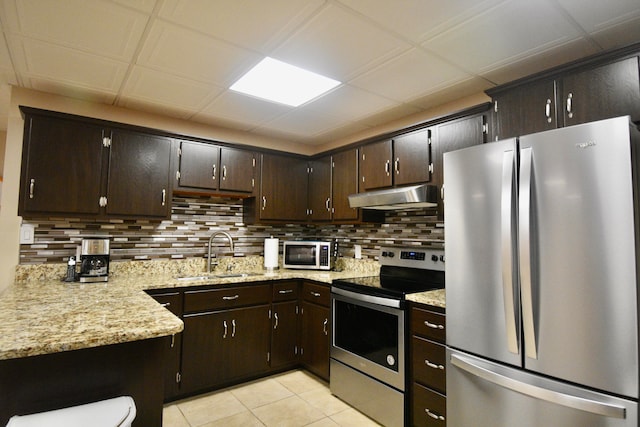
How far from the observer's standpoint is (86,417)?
1.15 metres

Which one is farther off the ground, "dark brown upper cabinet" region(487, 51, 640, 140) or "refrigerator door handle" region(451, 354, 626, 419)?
"dark brown upper cabinet" region(487, 51, 640, 140)

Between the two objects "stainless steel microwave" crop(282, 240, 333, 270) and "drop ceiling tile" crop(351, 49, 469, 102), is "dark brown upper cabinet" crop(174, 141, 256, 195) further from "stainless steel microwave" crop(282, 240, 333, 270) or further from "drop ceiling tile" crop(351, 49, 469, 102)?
"drop ceiling tile" crop(351, 49, 469, 102)

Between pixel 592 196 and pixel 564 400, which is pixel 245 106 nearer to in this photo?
pixel 592 196

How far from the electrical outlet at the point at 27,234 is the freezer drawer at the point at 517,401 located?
10.2 ft

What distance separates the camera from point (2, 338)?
123cm

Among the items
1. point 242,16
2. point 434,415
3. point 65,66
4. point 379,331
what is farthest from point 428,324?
point 65,66

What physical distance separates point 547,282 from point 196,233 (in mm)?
2953

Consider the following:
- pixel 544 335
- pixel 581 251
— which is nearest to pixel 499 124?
pixel 581 251

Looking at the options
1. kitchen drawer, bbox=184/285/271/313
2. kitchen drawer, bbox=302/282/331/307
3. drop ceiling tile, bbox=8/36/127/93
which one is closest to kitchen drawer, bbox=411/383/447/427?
kitchen drawer, bbox=302/282/331/307

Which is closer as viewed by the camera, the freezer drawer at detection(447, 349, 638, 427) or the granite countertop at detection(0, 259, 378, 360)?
the granite countertop at detection(0, 259, 378, 360)

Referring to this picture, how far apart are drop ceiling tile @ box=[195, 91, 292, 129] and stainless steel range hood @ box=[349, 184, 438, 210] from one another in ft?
3.39

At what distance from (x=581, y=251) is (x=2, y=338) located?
2250mm

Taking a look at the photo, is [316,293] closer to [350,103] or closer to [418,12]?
[350,103]

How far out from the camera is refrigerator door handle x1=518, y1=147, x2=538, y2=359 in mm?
1581
